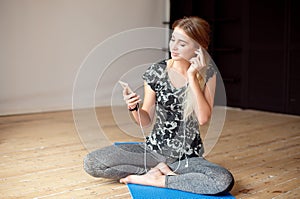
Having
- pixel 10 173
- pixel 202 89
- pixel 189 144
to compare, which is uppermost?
pixel 202 89

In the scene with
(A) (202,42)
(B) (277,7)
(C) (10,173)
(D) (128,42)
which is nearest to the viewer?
(D) (128,42)

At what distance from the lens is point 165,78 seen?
7.14 ft

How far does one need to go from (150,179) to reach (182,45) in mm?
687

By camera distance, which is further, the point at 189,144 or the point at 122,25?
the point at 122,25

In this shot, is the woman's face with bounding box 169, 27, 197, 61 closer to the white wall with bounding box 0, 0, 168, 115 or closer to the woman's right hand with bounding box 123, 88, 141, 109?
the woman's right hand with bounding box 123, 88, 141, 109

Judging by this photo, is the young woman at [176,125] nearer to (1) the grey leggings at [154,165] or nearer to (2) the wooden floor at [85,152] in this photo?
(1) the grey leggings at [154,165]

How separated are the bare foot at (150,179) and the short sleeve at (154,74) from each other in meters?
A: 0.45

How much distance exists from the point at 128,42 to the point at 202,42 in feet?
1.16

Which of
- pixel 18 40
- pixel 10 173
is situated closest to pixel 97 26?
pixel 18 40

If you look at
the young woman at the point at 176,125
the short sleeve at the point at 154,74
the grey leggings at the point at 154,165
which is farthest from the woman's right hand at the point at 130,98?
the grey leggings at the point at 154,165

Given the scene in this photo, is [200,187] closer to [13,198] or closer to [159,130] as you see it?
[159,130]

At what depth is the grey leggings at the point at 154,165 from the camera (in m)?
2.09

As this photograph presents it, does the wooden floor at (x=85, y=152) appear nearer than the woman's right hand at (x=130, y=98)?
No

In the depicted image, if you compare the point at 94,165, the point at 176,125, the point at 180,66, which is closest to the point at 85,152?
the point at 94,165
